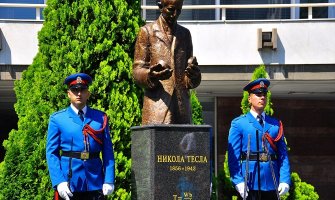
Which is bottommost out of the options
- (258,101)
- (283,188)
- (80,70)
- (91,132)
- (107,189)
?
(283,188)

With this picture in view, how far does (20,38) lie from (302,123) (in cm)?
568

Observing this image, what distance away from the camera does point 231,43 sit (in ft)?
38.5

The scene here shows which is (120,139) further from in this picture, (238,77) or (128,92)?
(238,77)

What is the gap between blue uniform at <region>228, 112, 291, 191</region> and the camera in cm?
678

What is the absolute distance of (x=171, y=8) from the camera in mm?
6617

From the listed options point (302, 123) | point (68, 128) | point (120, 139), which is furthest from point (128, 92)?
point (302, 123)

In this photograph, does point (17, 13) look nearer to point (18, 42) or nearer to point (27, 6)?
point (27, 6)

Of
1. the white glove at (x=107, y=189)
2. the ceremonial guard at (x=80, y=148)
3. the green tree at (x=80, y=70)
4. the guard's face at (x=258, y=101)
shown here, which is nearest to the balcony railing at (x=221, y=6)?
the green tree at (x=80, y=70)

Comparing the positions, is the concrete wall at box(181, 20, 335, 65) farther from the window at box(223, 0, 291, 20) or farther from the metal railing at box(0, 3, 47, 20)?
the metal railing at box(0, 3, 47, 20)

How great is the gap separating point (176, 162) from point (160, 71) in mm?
783

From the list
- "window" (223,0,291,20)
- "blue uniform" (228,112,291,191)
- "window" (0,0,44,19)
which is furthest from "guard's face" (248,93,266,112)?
"window" (0,0,44,19)

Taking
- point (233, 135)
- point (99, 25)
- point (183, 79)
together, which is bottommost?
point (233, 135)

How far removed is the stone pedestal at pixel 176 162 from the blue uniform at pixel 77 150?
0.34m

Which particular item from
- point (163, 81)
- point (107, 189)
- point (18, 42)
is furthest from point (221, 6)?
point (107, 189)
